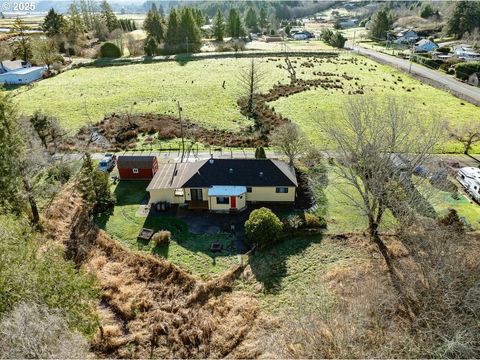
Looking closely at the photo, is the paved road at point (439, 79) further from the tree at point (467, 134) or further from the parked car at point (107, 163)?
the parked car at point (107, 163)

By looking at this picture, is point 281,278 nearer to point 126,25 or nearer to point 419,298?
point 419,298

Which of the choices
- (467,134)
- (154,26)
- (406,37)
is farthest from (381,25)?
(467,134)

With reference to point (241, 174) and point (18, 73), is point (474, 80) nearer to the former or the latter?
point (241, 174)

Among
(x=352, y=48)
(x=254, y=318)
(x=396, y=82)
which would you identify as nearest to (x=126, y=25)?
(x=352, y=48)

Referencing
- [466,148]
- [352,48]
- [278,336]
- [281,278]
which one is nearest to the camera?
[278,336]

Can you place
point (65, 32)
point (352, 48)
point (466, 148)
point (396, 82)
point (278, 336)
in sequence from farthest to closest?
1. point (352, 48)
2. point (65, 32)
3. point (396, 82)
4. point (466, 148)
5. point (278, 336)

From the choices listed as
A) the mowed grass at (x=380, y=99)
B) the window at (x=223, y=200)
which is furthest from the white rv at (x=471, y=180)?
the window at (x=223, y=200)

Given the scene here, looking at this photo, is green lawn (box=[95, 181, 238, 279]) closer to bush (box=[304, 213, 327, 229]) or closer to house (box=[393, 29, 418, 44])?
bush (box=[304, 213, 327, 229])
